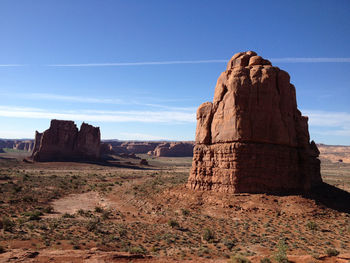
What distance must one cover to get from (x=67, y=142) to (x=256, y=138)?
6451 cm

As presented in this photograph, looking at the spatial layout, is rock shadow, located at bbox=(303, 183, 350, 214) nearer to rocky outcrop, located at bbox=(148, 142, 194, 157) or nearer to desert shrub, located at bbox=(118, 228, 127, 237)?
desert shrub, located at bbox=(118, 228, 127, 237)

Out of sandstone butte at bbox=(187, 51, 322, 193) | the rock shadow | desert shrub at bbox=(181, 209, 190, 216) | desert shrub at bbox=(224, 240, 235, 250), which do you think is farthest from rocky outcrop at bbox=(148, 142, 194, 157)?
desert shrub at bbox=(224, 240, 235, 250)

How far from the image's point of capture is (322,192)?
2566 centimetres

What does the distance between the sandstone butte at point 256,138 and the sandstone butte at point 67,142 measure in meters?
58.1

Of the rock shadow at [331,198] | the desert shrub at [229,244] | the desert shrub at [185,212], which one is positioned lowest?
the desert shrub at [185,212]

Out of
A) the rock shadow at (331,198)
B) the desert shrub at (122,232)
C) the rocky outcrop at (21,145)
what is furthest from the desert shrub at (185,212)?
the rocky outcrop at (21,145)

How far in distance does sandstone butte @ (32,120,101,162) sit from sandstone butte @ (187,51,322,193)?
58.1 metres

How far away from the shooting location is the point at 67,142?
7362cm

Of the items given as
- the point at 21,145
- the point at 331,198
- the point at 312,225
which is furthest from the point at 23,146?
the point at 312,225

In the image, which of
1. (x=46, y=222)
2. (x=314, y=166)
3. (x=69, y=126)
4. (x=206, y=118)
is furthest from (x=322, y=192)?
(x=69, y=126)

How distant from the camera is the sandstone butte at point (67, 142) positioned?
232ft

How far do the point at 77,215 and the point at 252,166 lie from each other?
15.0 meters

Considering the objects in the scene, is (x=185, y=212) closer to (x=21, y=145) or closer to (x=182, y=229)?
(x=182, y=229)

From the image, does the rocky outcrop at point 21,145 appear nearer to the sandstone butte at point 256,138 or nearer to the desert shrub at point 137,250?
the sandstone butte at point 256,138
